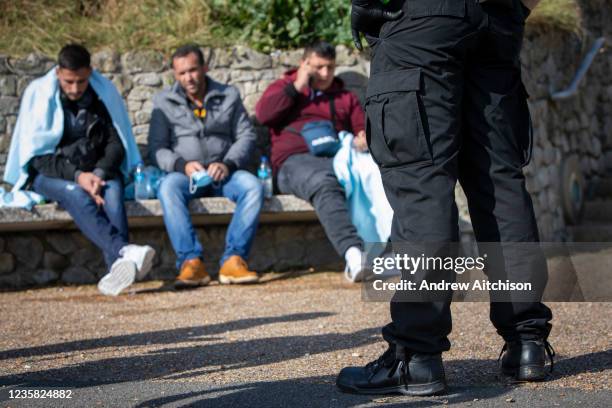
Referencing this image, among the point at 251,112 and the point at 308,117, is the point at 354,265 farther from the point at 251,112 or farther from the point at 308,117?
the point at 251,112

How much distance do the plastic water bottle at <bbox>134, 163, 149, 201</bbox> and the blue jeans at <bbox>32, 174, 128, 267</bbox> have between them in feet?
1.16

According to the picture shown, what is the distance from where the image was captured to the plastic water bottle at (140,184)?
7.05m

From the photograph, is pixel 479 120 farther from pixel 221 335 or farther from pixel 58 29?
pixel 58 29

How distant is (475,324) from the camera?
4.64 meters

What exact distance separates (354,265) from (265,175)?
140 centimetres

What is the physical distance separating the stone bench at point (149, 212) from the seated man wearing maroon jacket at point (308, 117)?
5.5 inches

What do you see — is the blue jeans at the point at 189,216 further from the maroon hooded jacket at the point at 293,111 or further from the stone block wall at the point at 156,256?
the stone block wall at the point at 156,256

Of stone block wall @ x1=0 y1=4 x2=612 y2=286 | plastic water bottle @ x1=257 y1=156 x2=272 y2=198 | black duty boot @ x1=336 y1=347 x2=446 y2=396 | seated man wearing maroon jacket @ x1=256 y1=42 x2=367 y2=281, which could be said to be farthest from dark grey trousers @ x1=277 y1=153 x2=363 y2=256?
black duty boot @ x1=336 y1=347 x2=446 y2=396

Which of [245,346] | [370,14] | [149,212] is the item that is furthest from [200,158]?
[370,14]

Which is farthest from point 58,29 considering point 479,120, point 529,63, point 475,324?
point 479,120

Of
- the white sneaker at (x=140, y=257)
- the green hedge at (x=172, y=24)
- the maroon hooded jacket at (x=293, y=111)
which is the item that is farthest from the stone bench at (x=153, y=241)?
the green hedge at (x=172, y=24)

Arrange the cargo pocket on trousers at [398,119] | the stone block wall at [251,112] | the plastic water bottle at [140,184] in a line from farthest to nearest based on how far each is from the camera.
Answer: the stone block wall at [251,112], the plastic water bottle at [140,184], the cargo pocket on trousers at [398,119]

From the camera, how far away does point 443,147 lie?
3.02m

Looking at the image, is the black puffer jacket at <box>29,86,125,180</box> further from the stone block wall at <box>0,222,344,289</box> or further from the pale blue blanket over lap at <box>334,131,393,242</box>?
the pale blue blanket over lap at <box>334,131,393,242</box>
